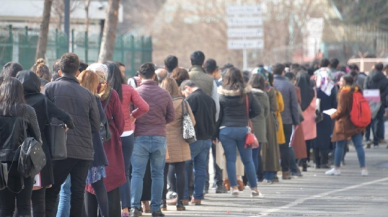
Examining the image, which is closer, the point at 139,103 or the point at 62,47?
the point at 139,103

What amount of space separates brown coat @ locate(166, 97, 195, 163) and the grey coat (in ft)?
12.4

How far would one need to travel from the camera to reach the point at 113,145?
8828mm

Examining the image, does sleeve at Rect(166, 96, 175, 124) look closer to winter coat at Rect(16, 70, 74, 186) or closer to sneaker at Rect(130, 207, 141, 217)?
sneaker at Rect(130, 207, 141, 217)

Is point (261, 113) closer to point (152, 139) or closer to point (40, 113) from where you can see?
point (152, 139)

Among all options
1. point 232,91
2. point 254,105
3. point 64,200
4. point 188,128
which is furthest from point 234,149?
point 64,200

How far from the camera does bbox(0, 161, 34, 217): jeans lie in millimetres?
7492

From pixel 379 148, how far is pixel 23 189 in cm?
1348

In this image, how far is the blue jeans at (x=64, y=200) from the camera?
8383 millimetres

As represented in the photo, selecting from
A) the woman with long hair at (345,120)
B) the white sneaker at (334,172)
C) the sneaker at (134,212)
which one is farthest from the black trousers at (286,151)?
the sneaker at (134,212)

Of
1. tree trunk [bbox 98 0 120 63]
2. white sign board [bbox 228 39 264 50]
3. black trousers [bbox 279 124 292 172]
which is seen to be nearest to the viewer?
black trousers [bbox 279 124 292 172]

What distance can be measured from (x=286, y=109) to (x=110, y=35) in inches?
235

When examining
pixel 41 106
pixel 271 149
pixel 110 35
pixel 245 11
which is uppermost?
pixel 245 11

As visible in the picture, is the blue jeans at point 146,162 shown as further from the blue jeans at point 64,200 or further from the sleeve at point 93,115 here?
the sleeve at point 93,115

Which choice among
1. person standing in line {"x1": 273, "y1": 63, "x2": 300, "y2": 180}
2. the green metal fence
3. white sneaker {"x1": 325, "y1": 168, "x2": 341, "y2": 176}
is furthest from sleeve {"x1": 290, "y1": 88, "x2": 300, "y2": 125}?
the green metal fence
